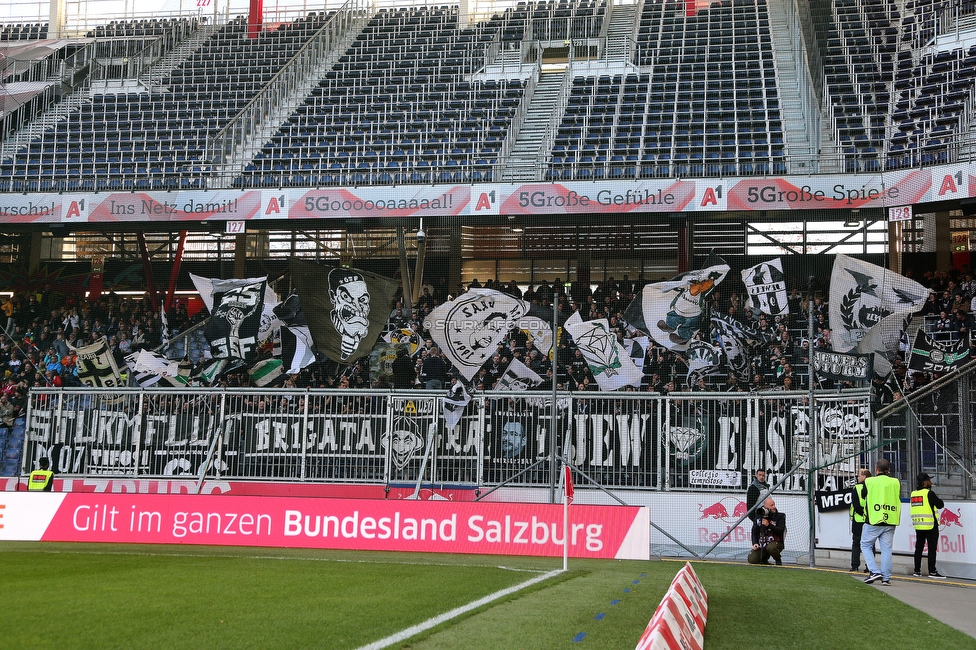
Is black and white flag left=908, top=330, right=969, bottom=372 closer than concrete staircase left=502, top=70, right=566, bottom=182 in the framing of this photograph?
Yes

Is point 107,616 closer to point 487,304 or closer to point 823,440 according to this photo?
point 823,440

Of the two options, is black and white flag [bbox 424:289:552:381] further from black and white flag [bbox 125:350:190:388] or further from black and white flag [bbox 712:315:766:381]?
black and white flag [bbox 125:350:190:388]

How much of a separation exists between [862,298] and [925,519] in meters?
6.68

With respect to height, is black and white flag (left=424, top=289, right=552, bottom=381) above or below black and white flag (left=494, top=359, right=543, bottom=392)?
above

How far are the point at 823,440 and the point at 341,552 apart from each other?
833 cm

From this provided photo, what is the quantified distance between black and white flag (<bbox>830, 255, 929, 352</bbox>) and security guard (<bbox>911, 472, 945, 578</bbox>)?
5.60m

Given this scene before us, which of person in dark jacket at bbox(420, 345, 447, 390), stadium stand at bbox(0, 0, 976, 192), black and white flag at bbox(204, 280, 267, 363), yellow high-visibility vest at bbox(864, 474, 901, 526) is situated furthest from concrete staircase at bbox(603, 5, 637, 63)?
yellow high-visibility vest at bbox(864, 474, 901, 526)

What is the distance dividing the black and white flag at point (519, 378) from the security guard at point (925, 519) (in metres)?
8.75

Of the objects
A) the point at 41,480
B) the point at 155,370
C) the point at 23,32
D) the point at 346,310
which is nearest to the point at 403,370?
the point at 346,310

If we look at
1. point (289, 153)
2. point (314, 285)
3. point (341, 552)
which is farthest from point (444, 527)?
point (289, 153)

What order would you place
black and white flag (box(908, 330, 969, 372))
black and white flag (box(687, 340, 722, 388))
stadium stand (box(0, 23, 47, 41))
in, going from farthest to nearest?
stadium stand (box(0, 23, 47, 41)) < black and white flag (box(687, 340, 722, 388)) < black and white flag (box(908, 330, 969, 372))

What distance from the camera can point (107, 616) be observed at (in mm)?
7691

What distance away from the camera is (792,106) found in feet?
85.2

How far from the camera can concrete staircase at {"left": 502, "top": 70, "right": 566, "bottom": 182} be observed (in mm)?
23469
